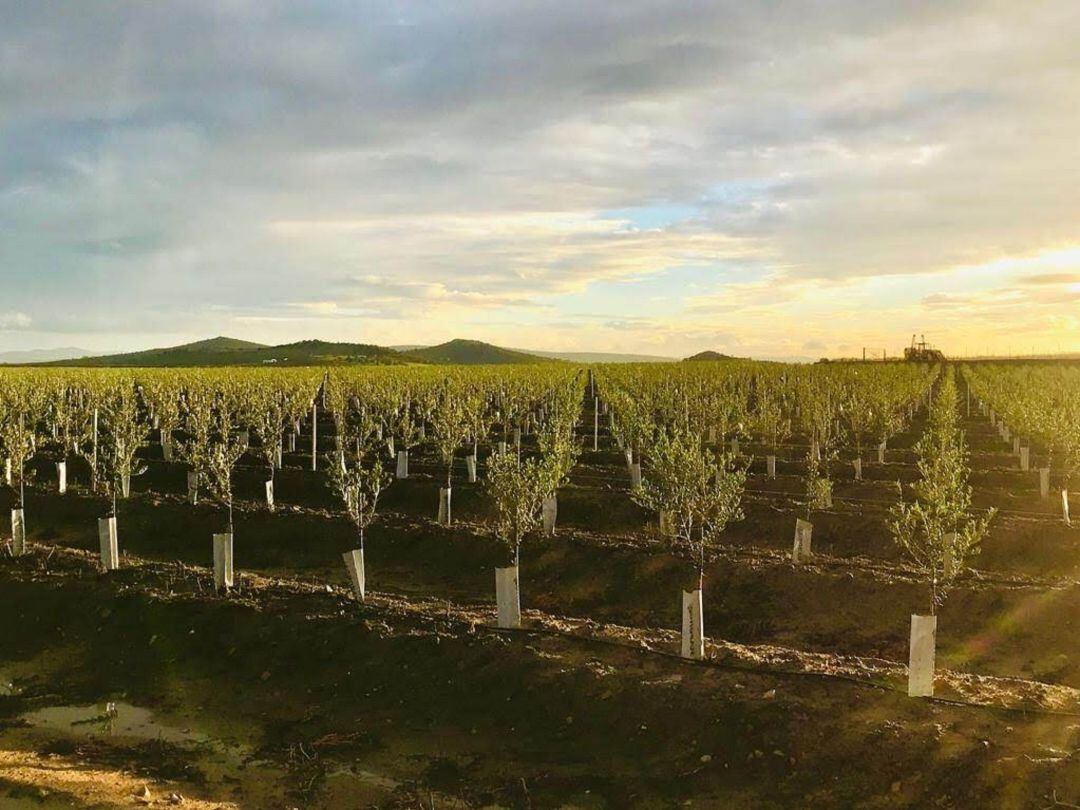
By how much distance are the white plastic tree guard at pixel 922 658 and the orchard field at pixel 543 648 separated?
35mm

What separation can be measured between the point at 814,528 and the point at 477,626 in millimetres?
10603

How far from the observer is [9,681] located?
12.6m

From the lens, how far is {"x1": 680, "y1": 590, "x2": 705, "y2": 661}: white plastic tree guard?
36.8 feet

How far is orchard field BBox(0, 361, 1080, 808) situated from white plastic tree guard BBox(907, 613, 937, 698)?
0.12 ft

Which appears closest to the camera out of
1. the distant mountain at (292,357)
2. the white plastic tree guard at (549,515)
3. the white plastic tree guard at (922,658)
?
the white plastic tree guard at (922,658)

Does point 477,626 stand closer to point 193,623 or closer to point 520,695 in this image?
point 520,695

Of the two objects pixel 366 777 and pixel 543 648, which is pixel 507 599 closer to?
pixel 543 648

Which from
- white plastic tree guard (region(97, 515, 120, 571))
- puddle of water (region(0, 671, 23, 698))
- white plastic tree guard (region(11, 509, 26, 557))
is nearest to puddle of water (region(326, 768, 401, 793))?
puddle of water (region(0, 671, 23, 698))

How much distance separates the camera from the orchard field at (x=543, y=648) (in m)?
9.09

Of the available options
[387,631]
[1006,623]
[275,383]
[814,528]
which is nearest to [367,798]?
[387,631]

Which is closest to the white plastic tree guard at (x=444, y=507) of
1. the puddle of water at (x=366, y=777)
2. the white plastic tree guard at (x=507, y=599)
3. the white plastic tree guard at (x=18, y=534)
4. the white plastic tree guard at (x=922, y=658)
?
the white plastic tree guard at (x=507, y=599)

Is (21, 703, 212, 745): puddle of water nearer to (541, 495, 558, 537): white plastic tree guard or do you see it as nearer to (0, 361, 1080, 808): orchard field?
(0, 361, 1080, 808): orchard field

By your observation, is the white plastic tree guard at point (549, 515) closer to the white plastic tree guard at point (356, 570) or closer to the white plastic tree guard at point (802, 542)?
the white plastic tree guard at point (802, 542)

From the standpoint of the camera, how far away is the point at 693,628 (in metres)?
11.3
